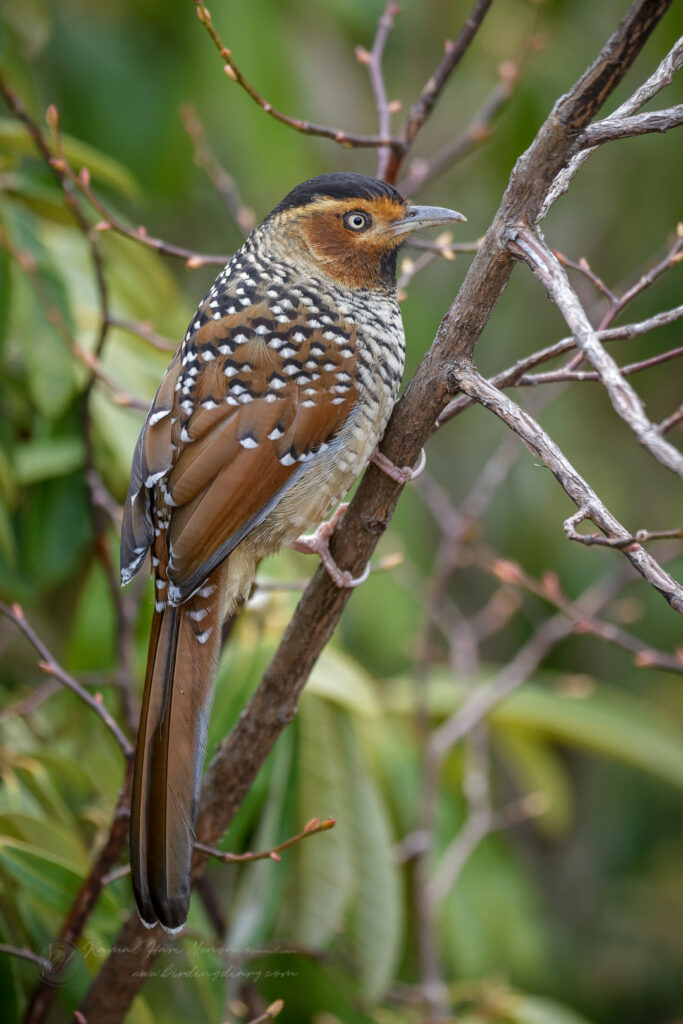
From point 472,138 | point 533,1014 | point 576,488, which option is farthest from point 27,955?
point 472,138

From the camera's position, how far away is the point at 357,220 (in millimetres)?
2307

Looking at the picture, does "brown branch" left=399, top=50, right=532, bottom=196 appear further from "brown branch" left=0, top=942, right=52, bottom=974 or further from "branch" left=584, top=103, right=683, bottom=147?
"brown branch" left=0, top=942, right=52, bottom=974

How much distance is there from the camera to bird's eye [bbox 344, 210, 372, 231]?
90.7 inches

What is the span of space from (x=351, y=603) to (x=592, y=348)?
2.15 metres

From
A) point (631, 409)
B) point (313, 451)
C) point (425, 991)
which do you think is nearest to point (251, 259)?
point (313, 451)

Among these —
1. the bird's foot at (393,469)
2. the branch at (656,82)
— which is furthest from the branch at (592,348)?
the bird's foot at (393,469)

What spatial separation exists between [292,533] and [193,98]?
2.43m

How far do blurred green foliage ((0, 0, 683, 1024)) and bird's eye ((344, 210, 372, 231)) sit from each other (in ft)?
2.45

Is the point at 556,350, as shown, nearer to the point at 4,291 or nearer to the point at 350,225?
the point at 350,225

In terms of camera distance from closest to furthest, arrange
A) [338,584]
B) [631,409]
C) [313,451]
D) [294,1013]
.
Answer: [631,409], [338,584], [313,451], [294,1013]

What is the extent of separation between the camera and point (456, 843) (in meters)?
3.04

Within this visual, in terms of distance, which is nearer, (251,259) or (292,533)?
(292,533)

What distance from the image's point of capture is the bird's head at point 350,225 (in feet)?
7.50

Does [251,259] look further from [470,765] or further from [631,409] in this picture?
[470,765]
